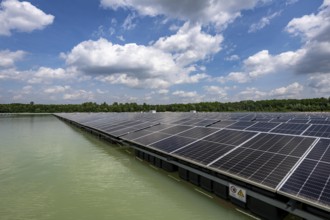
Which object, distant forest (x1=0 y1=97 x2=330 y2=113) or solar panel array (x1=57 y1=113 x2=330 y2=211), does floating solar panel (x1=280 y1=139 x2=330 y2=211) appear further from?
distant forest (x1=0 y1=97 x2=330 y2=113)

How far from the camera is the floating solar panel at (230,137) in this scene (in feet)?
48.4

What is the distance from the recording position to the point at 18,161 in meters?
20.4

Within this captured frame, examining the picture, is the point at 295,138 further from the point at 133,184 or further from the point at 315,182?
the point at 133,184

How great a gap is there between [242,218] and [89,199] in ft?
25.2

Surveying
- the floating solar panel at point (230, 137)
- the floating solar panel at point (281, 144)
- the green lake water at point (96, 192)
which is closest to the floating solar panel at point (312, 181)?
the floating solar panel at point (281, 144)

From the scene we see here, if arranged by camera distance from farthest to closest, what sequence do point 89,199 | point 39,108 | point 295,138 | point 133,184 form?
point 39,108
point 133,184
point 295,138
point 89,199

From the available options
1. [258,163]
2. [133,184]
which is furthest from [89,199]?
[258,163]

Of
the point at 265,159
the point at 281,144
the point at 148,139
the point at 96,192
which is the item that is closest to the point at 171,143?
the point at 148,139

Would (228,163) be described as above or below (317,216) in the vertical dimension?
above

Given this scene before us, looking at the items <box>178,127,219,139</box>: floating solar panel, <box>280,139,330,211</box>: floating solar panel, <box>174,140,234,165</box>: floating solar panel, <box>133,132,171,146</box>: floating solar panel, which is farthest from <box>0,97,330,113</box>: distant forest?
<box>280,139,330,211</box>: floating solar panel

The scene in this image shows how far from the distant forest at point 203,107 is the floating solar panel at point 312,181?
3830 inches

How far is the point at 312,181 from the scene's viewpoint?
8492mm

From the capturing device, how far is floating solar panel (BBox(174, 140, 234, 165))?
1287cm

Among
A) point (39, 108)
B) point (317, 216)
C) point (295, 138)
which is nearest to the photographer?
point (317, 216)
